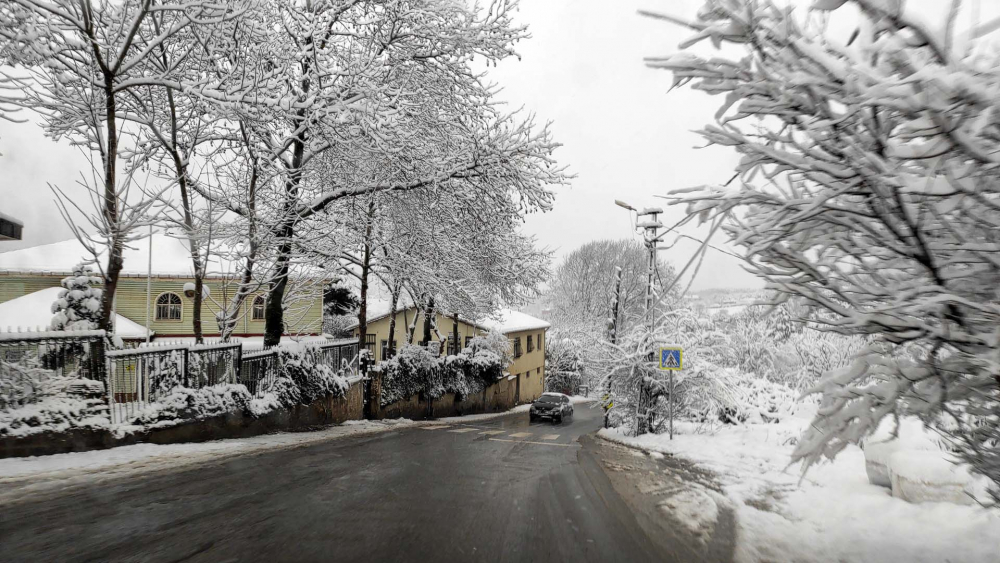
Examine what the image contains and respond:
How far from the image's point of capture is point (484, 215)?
13273 mm

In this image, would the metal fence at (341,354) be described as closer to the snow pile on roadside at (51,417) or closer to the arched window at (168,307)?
the snow pile on roadside at (51,417)

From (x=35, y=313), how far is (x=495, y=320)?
68.0 ft

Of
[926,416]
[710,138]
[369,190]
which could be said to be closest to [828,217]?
[710,138]

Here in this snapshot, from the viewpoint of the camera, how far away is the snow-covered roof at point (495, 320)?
32.8m

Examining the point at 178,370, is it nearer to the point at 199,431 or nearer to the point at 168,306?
the point at 199,431

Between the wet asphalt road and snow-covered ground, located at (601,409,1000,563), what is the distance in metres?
1.16

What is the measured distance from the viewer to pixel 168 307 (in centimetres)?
2886

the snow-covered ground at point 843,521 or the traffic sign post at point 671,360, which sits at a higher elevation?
the traffic sign post at point 671,360

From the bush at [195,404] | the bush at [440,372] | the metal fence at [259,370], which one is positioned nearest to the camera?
the bush at [195,404]

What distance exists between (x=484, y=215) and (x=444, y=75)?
11.3 ft

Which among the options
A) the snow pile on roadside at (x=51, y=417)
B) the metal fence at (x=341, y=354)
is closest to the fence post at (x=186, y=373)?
the snow pile on roadside at (x=51, y=417)

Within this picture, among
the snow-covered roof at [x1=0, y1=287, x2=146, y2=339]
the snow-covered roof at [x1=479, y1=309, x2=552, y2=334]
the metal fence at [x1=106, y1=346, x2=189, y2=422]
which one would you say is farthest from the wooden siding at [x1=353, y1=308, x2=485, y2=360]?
the metal fence at [x1=106, y1=346, x2=189, y2=422]

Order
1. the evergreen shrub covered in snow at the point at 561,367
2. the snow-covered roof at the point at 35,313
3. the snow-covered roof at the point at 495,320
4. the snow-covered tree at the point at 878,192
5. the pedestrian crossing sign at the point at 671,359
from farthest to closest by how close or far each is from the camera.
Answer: the evergreen shrub covered in snow at the point at 561,367
the snow-covered roof at the point at 495,320
the snow-covered roof at the point at 35,313
the pedestrian crossing sign at the point at 671,359
the snow-covered tree at the point at 878,192

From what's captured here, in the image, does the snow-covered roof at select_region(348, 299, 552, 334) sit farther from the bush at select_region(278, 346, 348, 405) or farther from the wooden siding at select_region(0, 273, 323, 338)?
the bush at select_region(278, 346, 348, 405)
